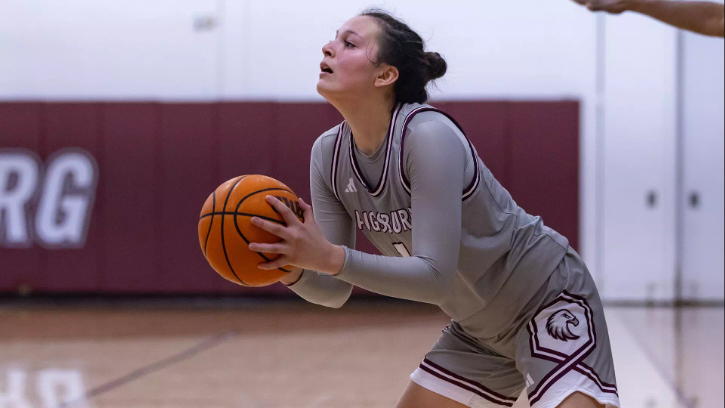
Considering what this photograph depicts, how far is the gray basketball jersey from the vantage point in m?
1.91

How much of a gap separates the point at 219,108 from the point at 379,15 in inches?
254

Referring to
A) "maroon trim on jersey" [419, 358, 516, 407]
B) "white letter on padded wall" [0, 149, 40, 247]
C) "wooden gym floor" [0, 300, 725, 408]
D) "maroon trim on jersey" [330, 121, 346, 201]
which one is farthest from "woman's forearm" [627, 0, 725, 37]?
"white letter on padded wall" [0, 149, 40, 247]

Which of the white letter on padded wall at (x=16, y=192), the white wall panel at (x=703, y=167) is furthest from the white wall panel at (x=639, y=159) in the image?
the white letter on padded wall at (x=16, y=192)

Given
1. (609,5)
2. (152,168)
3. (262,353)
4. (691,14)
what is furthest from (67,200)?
(691,14)

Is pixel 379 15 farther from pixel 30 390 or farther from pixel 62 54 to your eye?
pixel 62 54

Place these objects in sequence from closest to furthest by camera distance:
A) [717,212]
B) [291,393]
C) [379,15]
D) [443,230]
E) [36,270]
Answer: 1. [443,230]
2. [379,15]
3. [291,393]
4. [717,212]
5. [36,270]

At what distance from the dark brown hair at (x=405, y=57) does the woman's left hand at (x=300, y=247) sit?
1.87 feet

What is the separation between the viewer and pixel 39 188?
27.0 feet

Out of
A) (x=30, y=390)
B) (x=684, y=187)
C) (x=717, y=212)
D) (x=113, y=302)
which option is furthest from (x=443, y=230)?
(x=113, y=302)

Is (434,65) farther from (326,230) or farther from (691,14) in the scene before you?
(691,14)

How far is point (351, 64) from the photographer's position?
189 centimetres

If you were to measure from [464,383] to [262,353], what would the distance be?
146 inches

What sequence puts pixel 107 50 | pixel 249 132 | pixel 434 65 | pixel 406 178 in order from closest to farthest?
pixel 406 178, pixel 434 65, pixel 249 132, pixel 107 50

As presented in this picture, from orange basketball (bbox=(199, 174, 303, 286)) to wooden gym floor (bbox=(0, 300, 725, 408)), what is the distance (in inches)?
99.6
